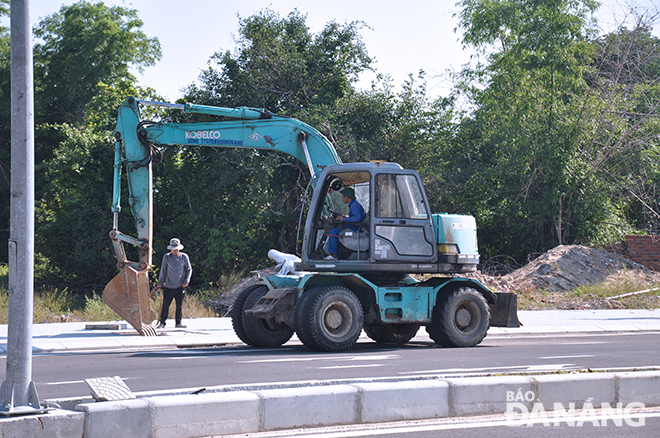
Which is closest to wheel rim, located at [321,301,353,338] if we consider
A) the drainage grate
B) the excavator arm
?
the excavator arm

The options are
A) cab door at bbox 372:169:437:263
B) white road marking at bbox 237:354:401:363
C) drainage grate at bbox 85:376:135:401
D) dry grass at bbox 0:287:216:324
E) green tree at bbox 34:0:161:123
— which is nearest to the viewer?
drainage grate at bbox 85:376:135:401

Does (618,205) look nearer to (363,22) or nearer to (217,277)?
(363,22)

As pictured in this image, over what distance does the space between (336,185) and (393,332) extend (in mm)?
2948

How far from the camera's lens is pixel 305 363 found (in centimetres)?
975

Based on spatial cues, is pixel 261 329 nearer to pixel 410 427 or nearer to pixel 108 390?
pixel 410 427

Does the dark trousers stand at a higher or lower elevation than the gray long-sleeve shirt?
lower

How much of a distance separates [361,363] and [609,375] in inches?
144

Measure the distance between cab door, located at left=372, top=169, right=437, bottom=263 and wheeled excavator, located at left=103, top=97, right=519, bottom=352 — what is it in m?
0.02

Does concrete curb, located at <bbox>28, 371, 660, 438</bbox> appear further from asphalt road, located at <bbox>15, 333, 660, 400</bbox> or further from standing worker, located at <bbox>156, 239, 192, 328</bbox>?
standing worker, located at <bbox>156, 239, 192, 328</bbox>

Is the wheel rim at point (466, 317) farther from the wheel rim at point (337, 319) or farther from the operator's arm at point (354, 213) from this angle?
the operator's arm at point (354, 213)

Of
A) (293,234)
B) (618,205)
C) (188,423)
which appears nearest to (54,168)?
A: (293,234)

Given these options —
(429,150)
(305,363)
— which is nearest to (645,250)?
(429,150)

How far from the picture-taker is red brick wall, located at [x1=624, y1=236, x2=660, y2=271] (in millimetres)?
24484

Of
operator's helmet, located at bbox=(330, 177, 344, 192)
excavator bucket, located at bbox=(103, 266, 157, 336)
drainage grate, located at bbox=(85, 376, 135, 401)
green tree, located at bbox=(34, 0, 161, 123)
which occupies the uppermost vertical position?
green tree, located at bbox=(34, 0, 161, 123)
